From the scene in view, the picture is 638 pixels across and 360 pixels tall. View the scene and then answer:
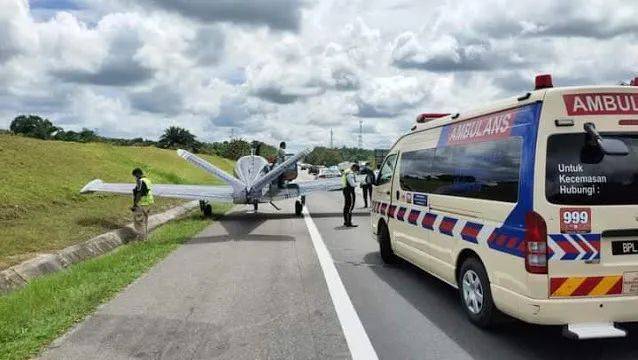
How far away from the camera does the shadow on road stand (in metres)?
5.46

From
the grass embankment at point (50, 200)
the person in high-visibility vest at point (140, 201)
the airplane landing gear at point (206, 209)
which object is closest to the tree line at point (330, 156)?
the grass embankment at point (50, 200)

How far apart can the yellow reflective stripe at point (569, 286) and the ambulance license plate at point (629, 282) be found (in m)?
0.37

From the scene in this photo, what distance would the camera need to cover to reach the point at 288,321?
661 cm

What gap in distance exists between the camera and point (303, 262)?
1072 cm

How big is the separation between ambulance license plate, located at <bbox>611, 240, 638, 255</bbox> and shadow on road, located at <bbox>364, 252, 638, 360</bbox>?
0.95 m

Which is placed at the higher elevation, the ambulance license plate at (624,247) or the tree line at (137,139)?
the tree line at (137,139)

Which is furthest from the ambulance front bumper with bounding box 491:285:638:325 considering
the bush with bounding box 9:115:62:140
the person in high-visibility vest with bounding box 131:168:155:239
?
the bush with bounding box 9:115:62:140

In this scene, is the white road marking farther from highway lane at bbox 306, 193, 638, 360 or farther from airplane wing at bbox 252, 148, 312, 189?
airplane wing at bbox 252, 148, 312, 189

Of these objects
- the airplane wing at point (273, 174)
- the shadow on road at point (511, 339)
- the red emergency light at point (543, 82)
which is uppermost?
the red emergency light at point (543, 82)

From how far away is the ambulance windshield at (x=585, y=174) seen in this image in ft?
17.4

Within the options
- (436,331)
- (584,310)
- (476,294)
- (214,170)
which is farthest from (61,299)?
(214,170)

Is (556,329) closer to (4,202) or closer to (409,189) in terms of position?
(409,189)

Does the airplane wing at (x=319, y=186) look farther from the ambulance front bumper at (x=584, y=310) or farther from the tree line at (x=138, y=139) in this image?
the tree line at (x=138, y=139)

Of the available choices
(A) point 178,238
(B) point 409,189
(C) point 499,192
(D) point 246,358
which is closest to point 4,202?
(A) point 178,238
